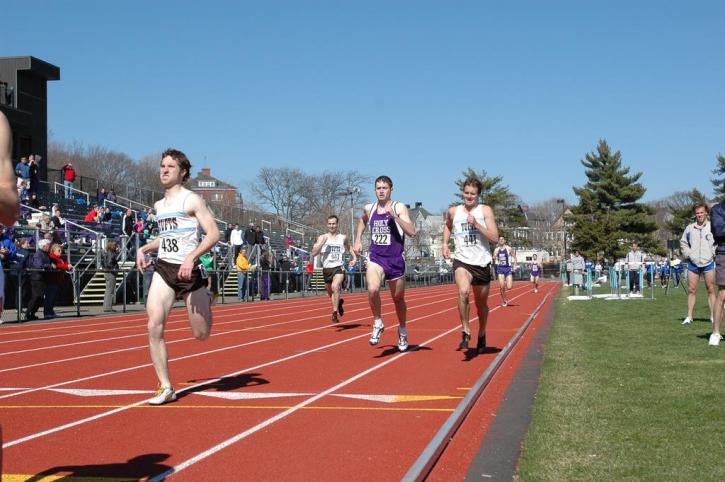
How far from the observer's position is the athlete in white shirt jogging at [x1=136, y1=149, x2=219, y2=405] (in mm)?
7387

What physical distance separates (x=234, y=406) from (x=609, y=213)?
282 feet

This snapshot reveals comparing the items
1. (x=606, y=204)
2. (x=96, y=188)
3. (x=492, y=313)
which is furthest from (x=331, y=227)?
(x=606, y=204)

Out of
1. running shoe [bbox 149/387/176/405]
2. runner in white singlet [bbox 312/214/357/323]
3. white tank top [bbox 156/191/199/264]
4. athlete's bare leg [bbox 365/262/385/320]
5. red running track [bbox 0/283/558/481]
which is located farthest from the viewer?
runner in white singlet [bbox 312/214/357/323]

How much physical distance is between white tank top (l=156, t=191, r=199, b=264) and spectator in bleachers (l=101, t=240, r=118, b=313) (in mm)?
14774

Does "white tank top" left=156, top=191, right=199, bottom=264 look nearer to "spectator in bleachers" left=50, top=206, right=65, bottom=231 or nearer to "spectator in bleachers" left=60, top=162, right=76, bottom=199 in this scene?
"spectator in bleachers" left=50, top=206, right=65, bottom=231

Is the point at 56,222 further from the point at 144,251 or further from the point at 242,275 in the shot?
the point at 144,251

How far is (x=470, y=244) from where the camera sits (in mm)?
10594

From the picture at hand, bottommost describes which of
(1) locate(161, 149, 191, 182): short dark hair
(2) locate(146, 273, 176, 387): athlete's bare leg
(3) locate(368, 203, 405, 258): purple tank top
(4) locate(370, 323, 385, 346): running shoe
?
(4) locate(370, 323, 385, 346): running shoe

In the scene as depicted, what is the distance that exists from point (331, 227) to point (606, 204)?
78.1 meters

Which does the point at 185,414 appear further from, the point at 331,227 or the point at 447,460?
the point at 331,227

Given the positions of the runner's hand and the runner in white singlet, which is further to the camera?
the runner in white singlet

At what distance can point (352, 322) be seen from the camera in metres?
17.9

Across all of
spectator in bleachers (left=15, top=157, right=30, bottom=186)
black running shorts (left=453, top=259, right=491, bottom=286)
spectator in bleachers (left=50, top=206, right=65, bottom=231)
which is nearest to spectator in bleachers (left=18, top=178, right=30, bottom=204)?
spectator in bleachers (left=15, top=157, right=30, bottom=186)

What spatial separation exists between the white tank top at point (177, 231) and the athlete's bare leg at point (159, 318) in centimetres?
29
